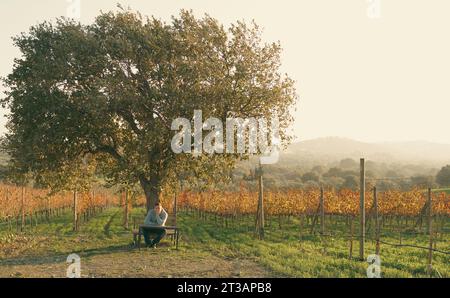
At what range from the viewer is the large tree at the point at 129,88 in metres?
21.9

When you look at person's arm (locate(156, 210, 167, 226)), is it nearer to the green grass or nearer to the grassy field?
the grassy field

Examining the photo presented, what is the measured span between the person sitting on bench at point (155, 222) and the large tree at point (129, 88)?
2.14 m

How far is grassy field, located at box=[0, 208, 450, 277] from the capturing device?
52.6 feet

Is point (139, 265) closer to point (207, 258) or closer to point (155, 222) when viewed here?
point (207, 258)

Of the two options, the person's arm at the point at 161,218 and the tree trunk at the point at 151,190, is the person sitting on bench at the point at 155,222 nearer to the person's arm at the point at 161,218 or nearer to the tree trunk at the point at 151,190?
the person's arm at the point at 161,218

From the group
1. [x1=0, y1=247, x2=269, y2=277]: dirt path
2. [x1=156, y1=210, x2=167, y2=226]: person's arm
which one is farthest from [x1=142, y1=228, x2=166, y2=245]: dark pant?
[x1=0, y1=247, x2=269, y2=277]: dirt path

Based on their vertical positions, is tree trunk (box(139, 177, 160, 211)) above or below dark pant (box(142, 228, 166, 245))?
above

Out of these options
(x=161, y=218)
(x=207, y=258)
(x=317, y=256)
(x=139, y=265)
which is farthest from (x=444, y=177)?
(x=139, y=265)

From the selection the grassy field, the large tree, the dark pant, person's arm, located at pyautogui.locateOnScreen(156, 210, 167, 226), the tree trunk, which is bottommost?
the grassy field

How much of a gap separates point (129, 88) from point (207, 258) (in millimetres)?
8338

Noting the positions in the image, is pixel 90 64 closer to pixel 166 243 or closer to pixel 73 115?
pixel 73 115

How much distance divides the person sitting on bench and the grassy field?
0.55 meters

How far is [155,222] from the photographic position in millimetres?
22047
